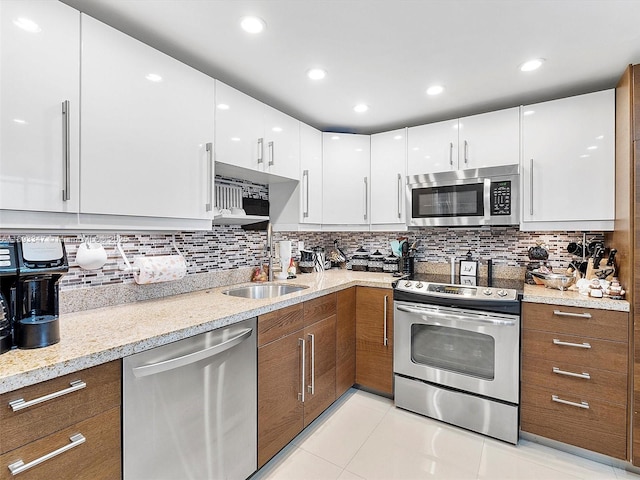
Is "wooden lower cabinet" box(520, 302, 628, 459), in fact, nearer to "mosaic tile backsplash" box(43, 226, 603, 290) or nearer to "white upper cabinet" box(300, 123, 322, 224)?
"mosaic tile backsplash" box(43, 226, 603, 290)

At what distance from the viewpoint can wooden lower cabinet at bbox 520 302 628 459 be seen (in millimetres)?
1784

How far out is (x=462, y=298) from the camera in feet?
6.97

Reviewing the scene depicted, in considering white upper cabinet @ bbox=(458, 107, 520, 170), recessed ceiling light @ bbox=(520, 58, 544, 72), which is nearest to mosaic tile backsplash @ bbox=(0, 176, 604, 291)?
white upper cabinet @ bbox=(458, 107, 520, 170)

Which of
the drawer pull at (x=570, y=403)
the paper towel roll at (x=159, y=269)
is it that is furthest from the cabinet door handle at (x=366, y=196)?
the drawer pull at (x=570, y=403)

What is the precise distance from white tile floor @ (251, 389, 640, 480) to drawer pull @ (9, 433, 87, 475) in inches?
40.1

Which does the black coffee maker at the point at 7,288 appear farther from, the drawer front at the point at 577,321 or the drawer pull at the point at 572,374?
the drawer pull at the point at 572,374

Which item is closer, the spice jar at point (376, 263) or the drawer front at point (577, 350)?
the drawer front at point (577, 350)

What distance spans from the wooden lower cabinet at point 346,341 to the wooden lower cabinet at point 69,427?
1.50 meters

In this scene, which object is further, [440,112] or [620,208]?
[440,112]

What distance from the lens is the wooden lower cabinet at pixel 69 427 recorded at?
0.87 m

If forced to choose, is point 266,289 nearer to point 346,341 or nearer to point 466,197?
point 346,341

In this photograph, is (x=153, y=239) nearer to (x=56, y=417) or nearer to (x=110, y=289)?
(x=110, y=289)

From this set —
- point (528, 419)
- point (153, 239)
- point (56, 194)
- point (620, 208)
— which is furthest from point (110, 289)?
point (620, 208)

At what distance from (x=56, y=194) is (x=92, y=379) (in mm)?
695
